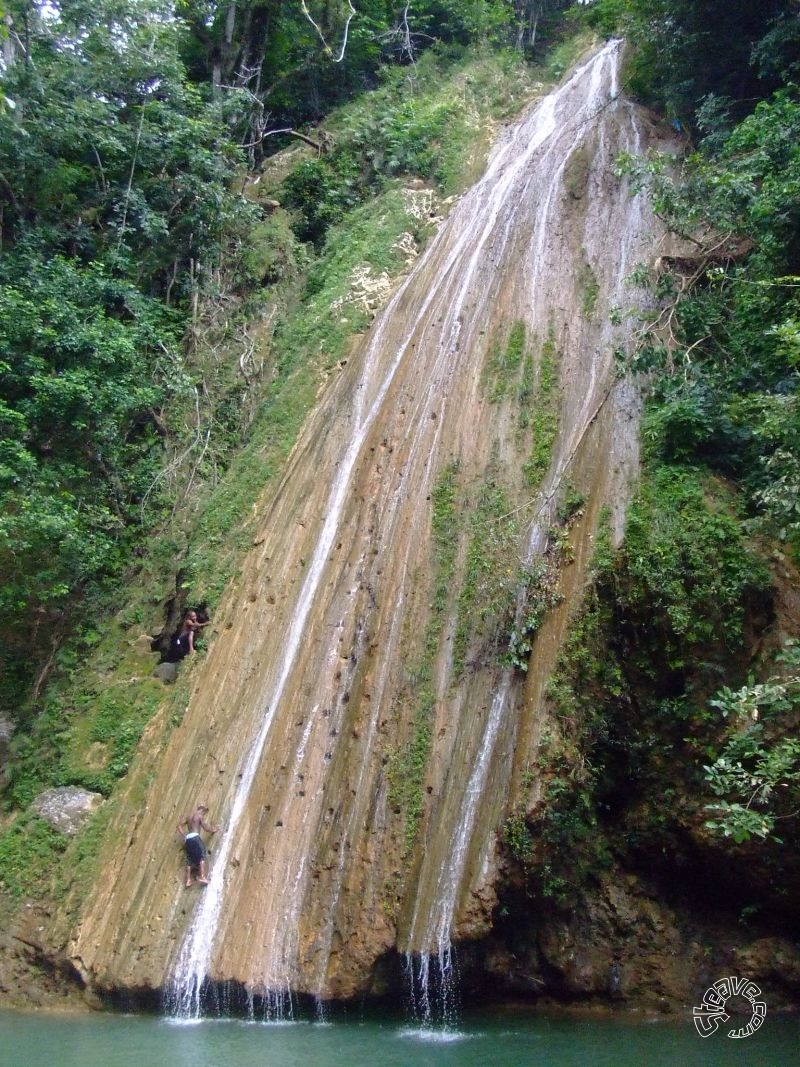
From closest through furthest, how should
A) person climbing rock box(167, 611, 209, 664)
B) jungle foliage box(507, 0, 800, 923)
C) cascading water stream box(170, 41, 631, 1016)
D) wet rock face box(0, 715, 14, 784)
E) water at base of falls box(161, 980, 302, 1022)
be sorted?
jungle foliage box(507, 0, 800, 923)
water at base of falls box(161, 980, 302, 1022)
cascading water stream box(170, 41, 631, 1016)
person climbing rock box(167, 611, 209, 664)
wet rock face box(0, 715, 14, 784)

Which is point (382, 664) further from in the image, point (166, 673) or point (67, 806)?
point (67, 806)

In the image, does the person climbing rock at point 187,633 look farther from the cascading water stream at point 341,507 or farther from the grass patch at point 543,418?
the grass patch at point 543,418

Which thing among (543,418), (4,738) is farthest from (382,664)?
(4,738)

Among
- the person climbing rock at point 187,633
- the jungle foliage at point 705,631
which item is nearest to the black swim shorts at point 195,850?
the person climbing rock at point 187,633

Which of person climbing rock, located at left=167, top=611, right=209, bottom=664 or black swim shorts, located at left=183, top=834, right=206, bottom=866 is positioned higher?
person climbing rock, located at left=167, top=611, right=209, bottom=664

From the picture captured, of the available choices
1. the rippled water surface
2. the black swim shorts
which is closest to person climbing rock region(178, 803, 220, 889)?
the black swim shorts

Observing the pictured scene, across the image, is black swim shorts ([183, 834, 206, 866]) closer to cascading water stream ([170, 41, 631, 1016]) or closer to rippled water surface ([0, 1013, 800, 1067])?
cascading water stream ([170, 41, 631, 1016])
